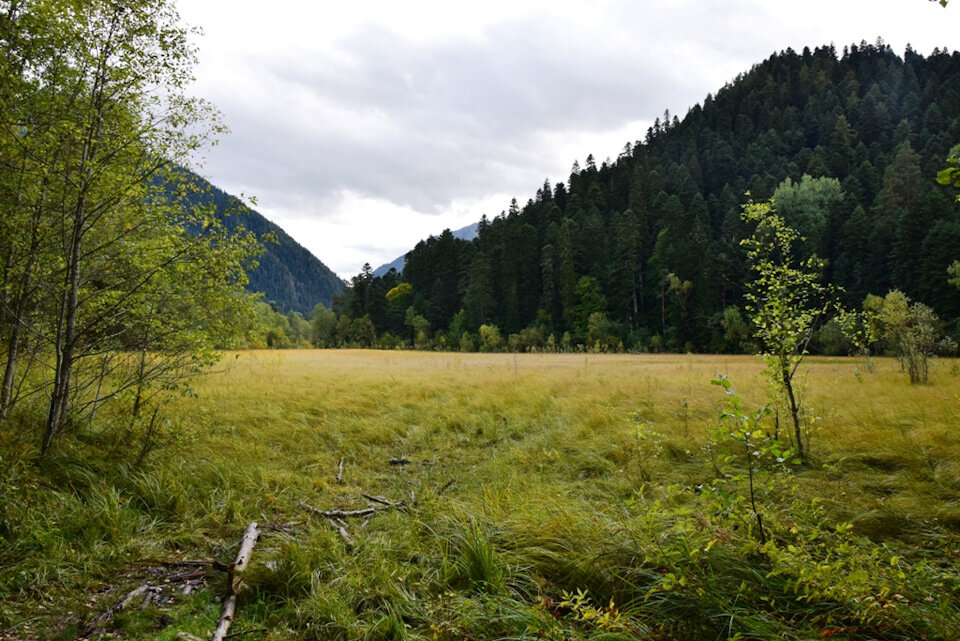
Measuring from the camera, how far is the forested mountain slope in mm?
49000

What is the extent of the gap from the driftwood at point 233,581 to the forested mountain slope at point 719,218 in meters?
47.8

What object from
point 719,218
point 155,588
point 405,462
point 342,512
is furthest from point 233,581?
point 719,218

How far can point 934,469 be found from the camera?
560 centimetres

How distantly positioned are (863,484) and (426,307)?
257ft

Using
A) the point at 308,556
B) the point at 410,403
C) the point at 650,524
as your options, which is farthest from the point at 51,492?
the point at 410,403

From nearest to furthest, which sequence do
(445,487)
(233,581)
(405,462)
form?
(233,581)
(445,487)
(405,462)

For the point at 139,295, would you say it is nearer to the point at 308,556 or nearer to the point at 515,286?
the point at 308,556

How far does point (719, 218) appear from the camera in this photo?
6700 centimetres

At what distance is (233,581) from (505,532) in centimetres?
239

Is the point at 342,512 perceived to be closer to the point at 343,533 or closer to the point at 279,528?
the point at 279,528

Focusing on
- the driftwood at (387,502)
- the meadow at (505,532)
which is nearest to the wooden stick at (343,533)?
the meadow at (505,532)

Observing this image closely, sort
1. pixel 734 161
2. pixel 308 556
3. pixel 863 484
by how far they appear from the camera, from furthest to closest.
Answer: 1. pixel 734 161
2. pixel 863 484
3. pixel 308 556

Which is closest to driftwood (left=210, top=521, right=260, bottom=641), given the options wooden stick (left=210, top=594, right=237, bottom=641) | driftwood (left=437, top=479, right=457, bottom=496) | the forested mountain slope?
wooden stick (left=210, top=594, right=237, bottom=641)

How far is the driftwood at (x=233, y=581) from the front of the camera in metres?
3.10
